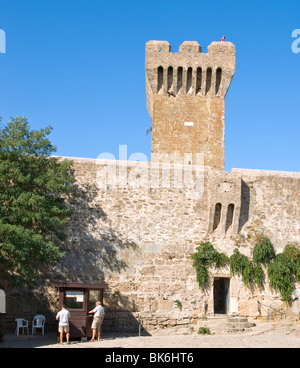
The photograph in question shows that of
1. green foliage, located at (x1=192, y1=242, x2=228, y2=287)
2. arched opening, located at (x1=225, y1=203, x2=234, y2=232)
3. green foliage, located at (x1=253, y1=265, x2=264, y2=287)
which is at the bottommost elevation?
green foliage, located at (x1=253, y1=265, x2=264, y2=287)

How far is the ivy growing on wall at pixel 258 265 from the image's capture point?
18.1m

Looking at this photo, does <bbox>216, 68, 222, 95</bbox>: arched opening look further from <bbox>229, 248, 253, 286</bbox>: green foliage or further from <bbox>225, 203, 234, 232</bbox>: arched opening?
<bbox>229, 248, 253, 286</bbox>: green foliage

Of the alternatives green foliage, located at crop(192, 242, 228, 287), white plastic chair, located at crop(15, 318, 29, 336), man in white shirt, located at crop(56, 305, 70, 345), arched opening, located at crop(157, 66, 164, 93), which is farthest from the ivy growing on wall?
arched opening, located at crop(157, 66, 164, 93)

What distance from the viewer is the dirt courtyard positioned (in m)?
13.4

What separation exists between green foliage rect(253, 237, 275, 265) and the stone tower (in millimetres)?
5448

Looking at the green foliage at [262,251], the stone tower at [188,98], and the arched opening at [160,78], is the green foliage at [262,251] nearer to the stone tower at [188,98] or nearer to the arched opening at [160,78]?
the stone tower at [188,98]

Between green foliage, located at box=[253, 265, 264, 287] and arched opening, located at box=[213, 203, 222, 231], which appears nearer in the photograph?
green foliage, located at box=[253, 265, 264, 287]

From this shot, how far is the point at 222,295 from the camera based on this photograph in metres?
20.6

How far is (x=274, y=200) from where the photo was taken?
19.4 metres

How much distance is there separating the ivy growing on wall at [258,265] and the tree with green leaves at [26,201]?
17.8ft

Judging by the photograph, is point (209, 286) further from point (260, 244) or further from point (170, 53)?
point (170, 53)
